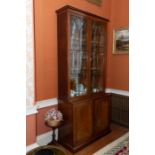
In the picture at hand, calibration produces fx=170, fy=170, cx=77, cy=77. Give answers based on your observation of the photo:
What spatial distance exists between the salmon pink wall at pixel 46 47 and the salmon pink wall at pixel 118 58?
4.26ft

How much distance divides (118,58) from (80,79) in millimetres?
1261

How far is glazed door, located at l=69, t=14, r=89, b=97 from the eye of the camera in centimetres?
276

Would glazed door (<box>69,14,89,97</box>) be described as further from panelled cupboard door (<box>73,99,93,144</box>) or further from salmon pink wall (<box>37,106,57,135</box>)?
salmon pink wall (<box>37,106,57,135</box>)

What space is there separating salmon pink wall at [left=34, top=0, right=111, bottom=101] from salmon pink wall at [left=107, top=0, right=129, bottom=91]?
130cm

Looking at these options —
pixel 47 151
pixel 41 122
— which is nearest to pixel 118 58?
pixel 41 122

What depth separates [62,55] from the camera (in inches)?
109

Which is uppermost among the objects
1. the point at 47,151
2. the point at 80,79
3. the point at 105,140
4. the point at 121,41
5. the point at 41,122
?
the point at 121,41

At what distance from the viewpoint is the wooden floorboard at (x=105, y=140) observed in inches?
106

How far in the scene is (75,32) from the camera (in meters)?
2.81

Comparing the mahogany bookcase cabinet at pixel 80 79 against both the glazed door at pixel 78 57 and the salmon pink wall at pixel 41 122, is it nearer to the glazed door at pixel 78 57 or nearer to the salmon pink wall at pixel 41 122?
the glazed door at pixel 78 57

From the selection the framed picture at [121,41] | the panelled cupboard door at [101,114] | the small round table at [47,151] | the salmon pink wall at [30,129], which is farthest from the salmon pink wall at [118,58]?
the small round table at [47,151]

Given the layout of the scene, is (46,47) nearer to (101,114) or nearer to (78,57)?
(78,57)

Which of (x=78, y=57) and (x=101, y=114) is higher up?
(x=78, y=57)
